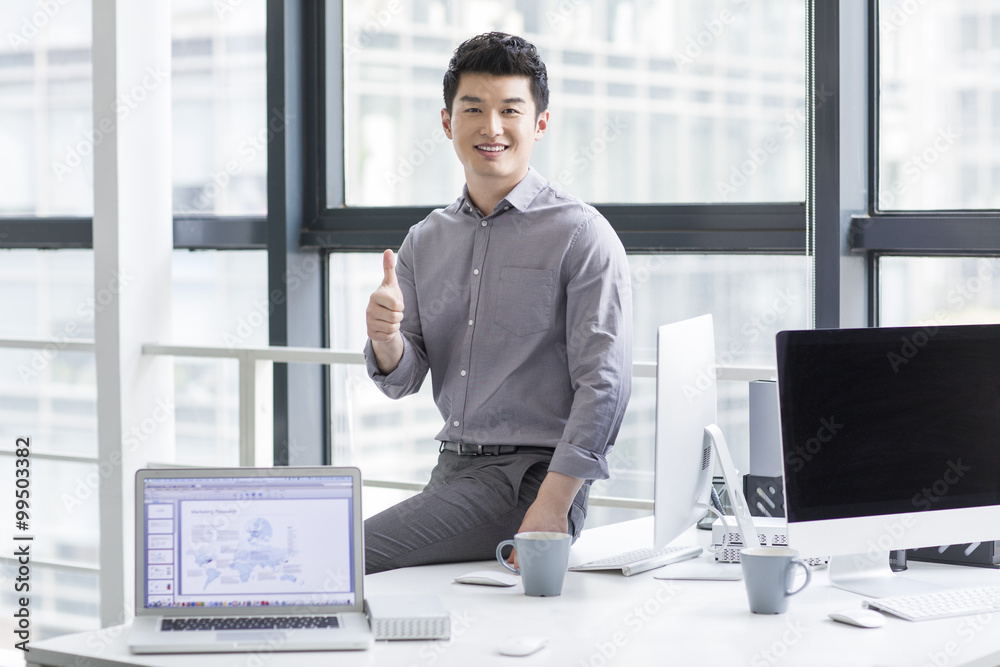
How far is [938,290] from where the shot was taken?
239 cm

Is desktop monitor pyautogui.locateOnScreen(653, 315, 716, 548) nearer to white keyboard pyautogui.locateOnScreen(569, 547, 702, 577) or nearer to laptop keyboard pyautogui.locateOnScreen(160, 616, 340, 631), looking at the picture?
white keyboard pyautogui.locateOnScreen(569, 547, 702, 577)

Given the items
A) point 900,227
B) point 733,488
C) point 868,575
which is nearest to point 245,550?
point 733,488

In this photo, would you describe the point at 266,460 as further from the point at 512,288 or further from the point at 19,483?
the point at 512,288

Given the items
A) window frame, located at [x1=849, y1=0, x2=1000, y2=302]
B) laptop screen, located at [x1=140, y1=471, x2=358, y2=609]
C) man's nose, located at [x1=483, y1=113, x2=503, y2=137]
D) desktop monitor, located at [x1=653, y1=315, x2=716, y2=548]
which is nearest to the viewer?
laptop screen, located at [x1=140, y1=471, x2=358, y2=609]

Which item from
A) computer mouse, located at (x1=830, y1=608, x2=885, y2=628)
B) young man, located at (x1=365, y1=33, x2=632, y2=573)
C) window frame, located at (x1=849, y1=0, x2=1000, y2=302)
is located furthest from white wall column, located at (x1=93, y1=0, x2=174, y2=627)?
computer mouse, located at (x1=830, y1=608, x2=885, y2=628)

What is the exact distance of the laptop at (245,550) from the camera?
1.28 m

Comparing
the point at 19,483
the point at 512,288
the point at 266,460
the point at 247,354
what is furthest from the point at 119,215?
the point at 512,288

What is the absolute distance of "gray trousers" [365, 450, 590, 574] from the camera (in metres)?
1.66

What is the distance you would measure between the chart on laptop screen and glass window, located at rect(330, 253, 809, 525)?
144cm

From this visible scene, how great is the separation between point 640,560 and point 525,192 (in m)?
0.71

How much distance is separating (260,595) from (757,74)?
72.1 inches

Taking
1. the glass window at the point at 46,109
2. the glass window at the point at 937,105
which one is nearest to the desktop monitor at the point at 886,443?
the glass window at the point at 937,105

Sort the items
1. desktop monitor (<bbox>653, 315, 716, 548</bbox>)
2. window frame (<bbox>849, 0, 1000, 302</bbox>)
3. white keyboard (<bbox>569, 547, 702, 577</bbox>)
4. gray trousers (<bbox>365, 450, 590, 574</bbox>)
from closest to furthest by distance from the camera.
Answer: desktop monitor (<bbox>653, 315, 716, 548</bbox>) < white keyboard (<bbox>569, 547, 702, 577</bbox>) < gray trousers (<bbox>365, 450, 590, 574</bbox>) < window frame (<bbox>849, 0, 1000, 302</bbox>)

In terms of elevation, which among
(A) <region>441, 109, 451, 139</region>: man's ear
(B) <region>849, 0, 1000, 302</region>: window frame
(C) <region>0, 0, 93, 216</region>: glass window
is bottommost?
(B) <region>849, 0, 1000, 302</region>: window frame
